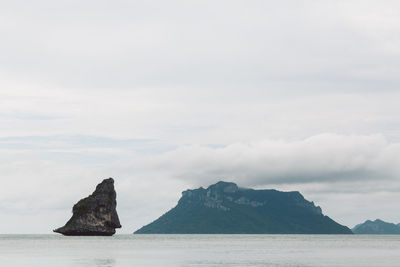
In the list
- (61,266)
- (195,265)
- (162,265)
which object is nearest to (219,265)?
(195,265)

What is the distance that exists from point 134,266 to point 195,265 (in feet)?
30.8

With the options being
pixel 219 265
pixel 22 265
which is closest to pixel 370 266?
pixel 219 265

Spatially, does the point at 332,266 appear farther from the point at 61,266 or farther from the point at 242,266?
the point at 61,266

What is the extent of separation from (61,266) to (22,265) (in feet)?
19.3

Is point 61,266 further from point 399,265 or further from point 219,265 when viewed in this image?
point 399,265

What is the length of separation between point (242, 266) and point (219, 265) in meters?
4.39

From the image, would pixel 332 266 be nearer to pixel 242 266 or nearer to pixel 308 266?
pixel 308 266

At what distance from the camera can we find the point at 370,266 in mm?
93062

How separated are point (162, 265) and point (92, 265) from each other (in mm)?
11286

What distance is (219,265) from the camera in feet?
310

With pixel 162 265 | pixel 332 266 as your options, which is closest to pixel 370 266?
pixel 332 266

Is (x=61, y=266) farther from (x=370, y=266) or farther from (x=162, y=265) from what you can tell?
(x=370, y=266)

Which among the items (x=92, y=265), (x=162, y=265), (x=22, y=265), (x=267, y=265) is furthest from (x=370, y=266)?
(x=22, y=265)

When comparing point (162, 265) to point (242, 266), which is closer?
point (242, 266)
